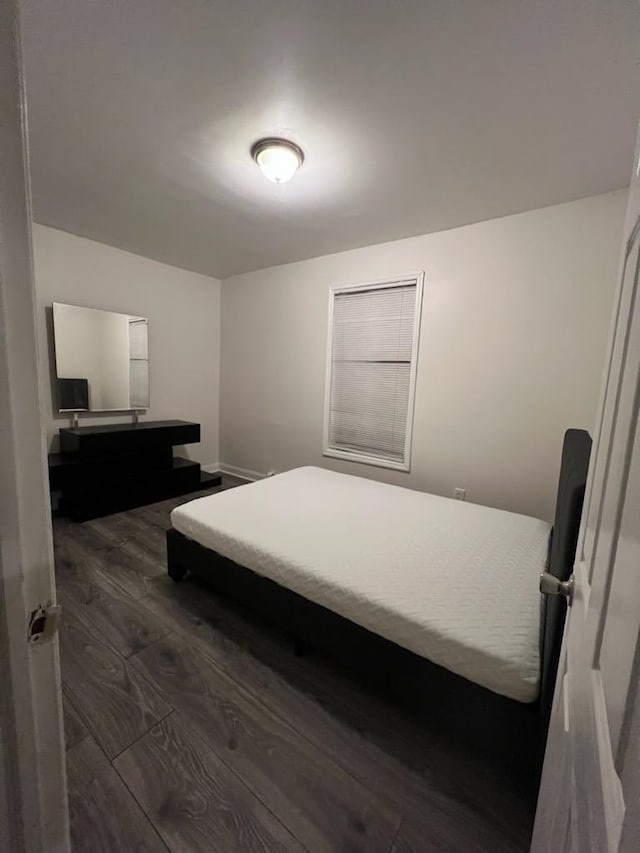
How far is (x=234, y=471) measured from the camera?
450cm

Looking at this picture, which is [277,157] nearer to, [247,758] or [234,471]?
[247,758]

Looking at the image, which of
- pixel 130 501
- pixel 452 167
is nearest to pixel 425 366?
pixel 452 167

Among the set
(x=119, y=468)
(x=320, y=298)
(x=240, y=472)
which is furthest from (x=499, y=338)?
(x=119, y=468)

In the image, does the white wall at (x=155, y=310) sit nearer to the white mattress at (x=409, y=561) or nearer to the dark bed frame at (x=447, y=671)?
the white mattress at (x=409, y=561)

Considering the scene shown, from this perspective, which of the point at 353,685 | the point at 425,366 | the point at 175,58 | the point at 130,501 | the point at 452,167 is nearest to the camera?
the point at 175,58

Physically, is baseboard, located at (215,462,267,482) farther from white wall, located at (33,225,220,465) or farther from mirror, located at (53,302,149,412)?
mirror, located at (53,302,149,412)

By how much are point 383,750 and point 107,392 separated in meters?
3.63

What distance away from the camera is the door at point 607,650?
1.08 ft

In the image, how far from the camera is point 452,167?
1954 millimetres

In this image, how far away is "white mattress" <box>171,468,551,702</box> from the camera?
1.13 metres

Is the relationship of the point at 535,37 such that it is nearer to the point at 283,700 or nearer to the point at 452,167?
the point at 452,167

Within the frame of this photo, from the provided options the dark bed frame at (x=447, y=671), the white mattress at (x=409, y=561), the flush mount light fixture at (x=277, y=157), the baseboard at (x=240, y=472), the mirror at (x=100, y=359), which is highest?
the flush mount light fixture at (x=277, y=157)

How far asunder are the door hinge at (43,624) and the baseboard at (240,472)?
368 centimetres

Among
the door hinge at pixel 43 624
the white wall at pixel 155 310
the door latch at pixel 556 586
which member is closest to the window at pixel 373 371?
the white wall at pixel 155 310
